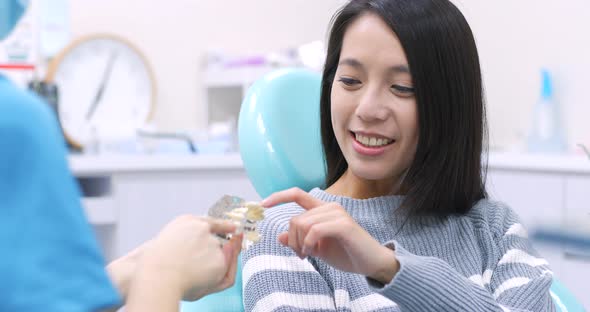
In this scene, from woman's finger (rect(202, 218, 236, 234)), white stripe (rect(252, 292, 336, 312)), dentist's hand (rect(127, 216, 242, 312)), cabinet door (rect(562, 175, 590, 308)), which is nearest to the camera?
dentist's hand (rect(127, 216, 242, 312))

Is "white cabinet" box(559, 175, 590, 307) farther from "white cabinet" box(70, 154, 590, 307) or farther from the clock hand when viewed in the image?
the clock hand

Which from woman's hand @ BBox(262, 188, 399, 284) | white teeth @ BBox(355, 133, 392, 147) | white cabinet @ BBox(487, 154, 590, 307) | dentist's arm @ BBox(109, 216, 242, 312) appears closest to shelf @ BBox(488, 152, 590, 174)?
white cabinet @ BBox(487, 154, 590, 307)

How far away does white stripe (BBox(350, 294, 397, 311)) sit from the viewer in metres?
1.15

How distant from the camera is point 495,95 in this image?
2639mm

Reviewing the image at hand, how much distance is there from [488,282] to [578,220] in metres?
0.91

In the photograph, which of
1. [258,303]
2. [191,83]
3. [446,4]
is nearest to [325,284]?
[258,303]

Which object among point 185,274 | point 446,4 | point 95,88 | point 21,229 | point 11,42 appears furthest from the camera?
point 95,88

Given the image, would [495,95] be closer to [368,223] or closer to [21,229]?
[368,223]

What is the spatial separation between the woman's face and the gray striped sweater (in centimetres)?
9

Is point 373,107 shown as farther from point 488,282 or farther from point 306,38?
point 306,38

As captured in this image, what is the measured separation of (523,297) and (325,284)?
273mm

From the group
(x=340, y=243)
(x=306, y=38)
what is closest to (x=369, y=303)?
(x=340, y=243)

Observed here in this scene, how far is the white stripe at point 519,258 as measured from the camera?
3.96 ft

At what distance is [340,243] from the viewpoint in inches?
37.1
